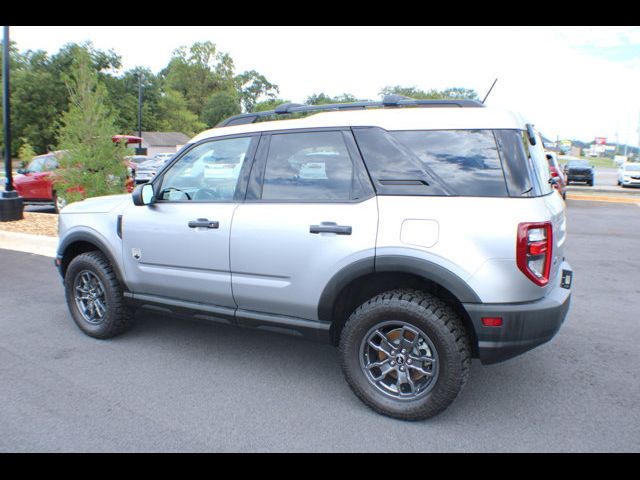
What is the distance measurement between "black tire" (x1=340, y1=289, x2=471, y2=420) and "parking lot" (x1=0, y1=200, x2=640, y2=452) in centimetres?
12

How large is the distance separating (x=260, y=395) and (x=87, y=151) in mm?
7843

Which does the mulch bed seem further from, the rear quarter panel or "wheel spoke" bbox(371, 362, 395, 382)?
the rear quarter panel

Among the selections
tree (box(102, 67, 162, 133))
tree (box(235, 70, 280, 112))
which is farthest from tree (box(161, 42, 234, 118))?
tree (box(102, 67, 162, 133))

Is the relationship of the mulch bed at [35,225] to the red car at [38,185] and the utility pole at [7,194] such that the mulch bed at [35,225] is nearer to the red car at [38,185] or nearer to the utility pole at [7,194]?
the utility pole at [7,194]

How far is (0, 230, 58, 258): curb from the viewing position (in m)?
8.62

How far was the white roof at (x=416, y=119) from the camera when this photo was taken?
3180mm

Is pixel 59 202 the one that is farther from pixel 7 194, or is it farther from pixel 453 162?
pixel 453 162

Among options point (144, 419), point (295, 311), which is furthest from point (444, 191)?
point (144, 419)

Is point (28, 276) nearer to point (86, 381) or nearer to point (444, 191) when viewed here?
point (86, 381)

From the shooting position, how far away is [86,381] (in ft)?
12.5

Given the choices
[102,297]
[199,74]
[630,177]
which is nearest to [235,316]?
[102,297]

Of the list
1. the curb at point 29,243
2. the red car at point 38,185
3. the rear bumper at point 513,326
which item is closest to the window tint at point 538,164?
the rear bumper at point 513,326
